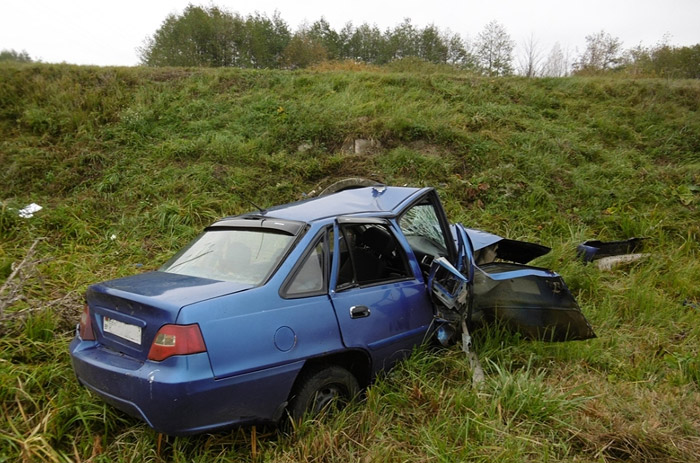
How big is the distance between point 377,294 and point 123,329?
161 cm

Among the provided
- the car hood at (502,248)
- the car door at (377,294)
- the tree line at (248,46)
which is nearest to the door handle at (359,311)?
the car door at (377,294)

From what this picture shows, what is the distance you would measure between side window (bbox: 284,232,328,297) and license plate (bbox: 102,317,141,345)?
84 centimetres

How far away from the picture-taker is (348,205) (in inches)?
140

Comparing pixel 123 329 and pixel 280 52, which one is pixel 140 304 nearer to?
pixel 123 329

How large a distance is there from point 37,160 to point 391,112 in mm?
7455

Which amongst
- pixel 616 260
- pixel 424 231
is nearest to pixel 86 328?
pixel 424 231

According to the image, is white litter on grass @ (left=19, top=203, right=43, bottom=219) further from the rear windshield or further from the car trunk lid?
the car trunk lid

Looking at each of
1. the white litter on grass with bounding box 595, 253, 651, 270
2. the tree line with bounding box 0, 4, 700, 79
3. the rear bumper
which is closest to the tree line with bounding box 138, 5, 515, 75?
the tree line with bounding box 0, 4, 700, 79

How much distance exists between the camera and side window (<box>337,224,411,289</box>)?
10.2 ft

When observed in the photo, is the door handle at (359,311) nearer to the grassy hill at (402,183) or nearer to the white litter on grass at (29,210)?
the grassy hill at (402,183)

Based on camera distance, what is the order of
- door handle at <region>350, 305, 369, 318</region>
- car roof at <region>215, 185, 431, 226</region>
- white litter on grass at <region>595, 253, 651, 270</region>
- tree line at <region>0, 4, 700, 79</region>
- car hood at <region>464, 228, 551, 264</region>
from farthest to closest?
tree line at <region>0, 4, 700, 79</region> → white litter on grass at <region>595, 253, 651, 270</region> → car hood at <region>464, 228, 551, 264</region> → car roof at <region>215, 185, 431, 226</region> → door handle at <region>350, 305, 369, 318</region>

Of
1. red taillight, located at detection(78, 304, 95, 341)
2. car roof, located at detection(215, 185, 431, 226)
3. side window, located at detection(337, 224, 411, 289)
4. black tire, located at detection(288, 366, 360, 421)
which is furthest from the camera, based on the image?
car roof, located at detection(215, 185, 431, 226)

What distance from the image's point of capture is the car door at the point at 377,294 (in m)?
2.88

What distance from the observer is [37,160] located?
27.4 ft
